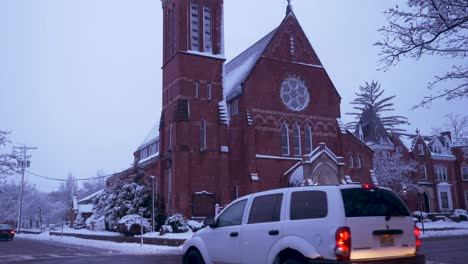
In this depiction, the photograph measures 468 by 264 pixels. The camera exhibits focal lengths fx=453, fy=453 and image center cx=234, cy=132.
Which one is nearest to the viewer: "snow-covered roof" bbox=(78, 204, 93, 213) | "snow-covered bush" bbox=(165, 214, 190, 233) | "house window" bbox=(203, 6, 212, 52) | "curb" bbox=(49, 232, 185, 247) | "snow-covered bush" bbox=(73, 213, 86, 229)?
"curb" bbox=(49, 232, 185, 247)

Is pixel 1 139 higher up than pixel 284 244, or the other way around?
pixel 1 139

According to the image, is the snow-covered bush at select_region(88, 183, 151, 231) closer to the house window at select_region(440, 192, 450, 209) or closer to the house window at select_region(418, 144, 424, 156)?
the house window at select_region(418, 144, 424, 156)

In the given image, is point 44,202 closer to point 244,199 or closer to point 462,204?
point 462,204

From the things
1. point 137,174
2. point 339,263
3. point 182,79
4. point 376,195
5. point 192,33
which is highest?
point 192,33

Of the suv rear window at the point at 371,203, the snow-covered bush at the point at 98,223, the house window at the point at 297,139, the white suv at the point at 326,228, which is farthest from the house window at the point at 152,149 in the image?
the suv rear window at the point at 371,203

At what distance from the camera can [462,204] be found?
53906mm

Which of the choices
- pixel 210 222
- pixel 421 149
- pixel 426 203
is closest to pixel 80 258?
pixel 210 222

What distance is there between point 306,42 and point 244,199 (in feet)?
110

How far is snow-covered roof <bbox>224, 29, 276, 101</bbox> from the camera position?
38406 millimetres

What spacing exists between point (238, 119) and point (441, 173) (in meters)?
30.6

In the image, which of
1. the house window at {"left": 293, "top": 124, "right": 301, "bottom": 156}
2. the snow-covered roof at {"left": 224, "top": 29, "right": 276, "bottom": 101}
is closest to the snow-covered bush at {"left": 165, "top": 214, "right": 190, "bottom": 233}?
the snow-covered roof at {"left": 224, "top": 29, "right": 276, "bottom": 101}

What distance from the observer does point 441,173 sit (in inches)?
2136

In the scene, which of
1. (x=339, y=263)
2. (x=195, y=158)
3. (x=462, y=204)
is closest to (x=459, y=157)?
(x=462, y=204)

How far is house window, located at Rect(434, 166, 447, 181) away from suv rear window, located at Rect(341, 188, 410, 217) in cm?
5098
